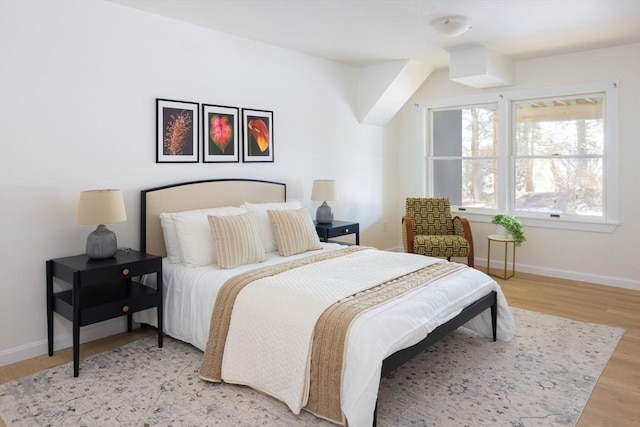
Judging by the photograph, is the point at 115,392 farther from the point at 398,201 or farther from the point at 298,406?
the point at 398,201

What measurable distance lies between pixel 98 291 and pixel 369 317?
2.01 m

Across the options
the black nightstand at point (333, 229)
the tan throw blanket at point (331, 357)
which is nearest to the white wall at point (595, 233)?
the black nightstand at point (333, 229)

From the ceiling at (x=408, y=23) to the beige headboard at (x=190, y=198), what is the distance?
135 cm

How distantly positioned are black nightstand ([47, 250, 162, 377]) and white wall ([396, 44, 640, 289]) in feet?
13.5

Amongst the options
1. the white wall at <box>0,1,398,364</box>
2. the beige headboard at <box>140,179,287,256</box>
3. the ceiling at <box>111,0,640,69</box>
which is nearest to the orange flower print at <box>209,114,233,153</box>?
the white wall at <box>0,1,398,364</box>

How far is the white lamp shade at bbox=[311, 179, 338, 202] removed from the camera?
4719 mm

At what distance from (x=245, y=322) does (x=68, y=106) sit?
195 cm

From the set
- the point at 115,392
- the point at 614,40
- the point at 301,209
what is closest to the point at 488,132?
the point at 614,40

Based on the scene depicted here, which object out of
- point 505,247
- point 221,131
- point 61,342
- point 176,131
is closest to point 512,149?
point 505,247

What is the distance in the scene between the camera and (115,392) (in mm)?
2561

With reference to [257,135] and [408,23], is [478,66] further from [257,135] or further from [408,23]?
[257,135]

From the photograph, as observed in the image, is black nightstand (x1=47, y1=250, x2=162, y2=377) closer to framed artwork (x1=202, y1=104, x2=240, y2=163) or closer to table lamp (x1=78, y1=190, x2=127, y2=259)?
table lamp (x1=78, y1=190, x2=127, y2=259)

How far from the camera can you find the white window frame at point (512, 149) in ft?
15.4

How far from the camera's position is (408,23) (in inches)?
148
